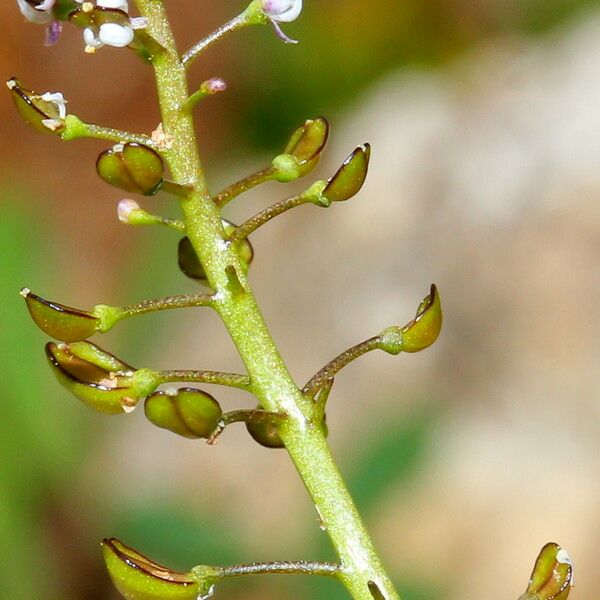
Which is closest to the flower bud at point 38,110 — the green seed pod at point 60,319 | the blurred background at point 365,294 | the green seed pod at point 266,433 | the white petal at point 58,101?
the white petal at point 58,101

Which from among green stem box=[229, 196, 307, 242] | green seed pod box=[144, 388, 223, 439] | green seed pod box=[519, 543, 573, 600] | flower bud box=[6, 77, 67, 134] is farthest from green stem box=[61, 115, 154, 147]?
green seed pod box=[519, 543, 573, 600]

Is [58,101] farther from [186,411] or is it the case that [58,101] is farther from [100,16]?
[186,411]

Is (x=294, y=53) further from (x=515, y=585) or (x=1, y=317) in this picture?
(x=515, y=585)

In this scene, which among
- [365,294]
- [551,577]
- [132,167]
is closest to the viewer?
[132,167]

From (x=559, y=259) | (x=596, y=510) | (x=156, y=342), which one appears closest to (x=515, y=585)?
(x=596, y=510)

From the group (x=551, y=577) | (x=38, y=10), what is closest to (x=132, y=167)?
(x=38, y=10)

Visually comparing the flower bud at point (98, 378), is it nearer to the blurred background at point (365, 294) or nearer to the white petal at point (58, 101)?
the white petal at point (58, 101)

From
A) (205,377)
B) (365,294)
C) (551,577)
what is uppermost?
(365,294)

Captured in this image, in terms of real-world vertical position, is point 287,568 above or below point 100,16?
below
